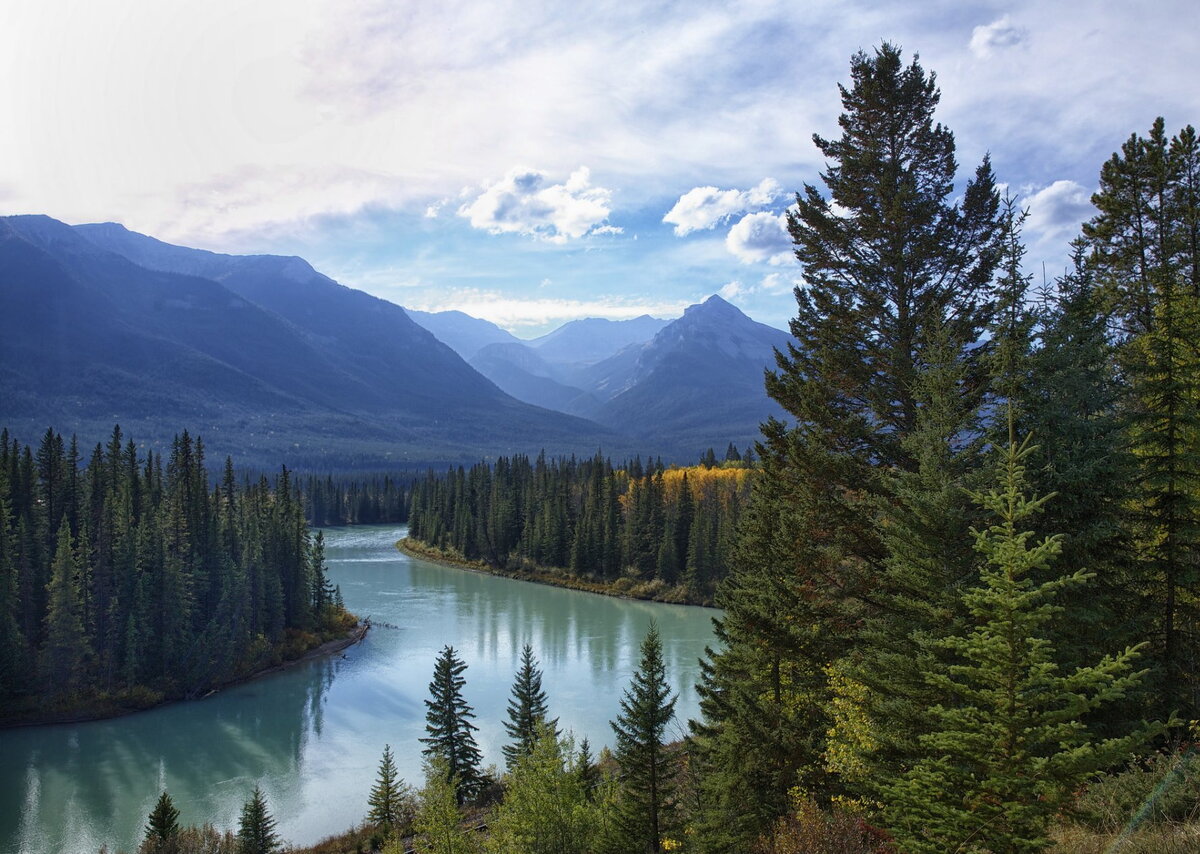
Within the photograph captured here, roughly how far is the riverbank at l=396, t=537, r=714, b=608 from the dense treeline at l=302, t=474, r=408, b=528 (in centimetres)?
5508

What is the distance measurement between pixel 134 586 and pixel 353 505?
391 feet

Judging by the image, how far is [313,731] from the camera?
41.8 meters

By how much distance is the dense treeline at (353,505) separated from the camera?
16112 centimetres

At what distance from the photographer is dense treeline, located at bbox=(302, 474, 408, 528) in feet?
529

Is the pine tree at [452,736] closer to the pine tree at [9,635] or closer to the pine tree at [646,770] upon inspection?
the pine tree at [646,770]

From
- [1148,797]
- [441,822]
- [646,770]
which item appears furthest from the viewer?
[646,770]

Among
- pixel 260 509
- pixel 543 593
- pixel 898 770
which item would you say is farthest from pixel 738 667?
pixel 543 593

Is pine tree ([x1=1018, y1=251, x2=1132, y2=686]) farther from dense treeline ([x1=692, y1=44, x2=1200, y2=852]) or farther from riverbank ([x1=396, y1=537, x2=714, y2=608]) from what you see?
riverbank ([x1=396, y1=537, x2=714, y2=608])

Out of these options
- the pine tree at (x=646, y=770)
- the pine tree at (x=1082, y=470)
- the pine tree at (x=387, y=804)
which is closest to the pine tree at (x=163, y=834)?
the pine tree at (x=387, y=804)

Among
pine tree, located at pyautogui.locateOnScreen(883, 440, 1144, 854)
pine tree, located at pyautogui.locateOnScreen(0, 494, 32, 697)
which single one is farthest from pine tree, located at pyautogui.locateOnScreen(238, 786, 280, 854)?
pine tree, located at pyautogui.locateOnScreen(0, 494, 32, 697)

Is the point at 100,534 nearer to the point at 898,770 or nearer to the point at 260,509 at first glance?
the point at 260,509

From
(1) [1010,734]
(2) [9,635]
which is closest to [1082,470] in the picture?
(1) [1010,734]

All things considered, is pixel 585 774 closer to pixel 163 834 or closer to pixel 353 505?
pixel 163 834

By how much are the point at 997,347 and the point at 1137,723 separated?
618 centimetres
